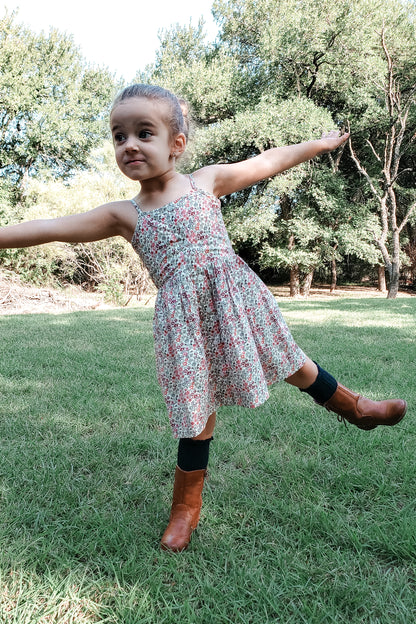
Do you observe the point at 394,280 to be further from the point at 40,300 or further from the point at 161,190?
the point at 161,190

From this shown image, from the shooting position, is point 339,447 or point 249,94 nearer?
point 339,447

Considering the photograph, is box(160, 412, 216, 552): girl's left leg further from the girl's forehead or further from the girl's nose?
the girl's forehead

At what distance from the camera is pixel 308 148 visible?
6.47ft

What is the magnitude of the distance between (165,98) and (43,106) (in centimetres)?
1906

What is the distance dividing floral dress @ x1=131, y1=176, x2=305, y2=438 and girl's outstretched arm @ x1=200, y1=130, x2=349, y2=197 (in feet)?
0.43

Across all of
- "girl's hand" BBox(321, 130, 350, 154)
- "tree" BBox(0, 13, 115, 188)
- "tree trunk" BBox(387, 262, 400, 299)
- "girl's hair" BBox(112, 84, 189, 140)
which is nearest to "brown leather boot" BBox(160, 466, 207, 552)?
"girl's hair" BBox(112, 84, 189, 140)

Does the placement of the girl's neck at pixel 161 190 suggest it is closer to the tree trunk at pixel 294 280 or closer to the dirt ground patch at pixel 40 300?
the dirt ground patch at pixel 40 300

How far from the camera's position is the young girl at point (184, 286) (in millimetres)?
1498

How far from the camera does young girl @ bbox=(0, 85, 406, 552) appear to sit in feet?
4.91

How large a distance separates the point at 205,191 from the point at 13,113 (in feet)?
63.4

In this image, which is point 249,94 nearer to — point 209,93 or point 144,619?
point 209,93

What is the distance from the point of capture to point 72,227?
1.59 metres

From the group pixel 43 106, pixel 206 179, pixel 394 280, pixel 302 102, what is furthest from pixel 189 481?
pixel 43 106

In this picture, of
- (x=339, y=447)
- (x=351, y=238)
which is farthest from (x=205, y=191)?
(x=351, y=238)
